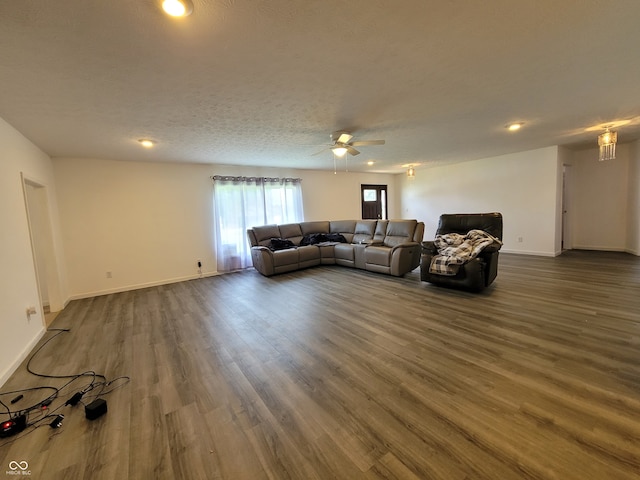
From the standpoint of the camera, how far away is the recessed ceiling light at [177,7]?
4.16ft

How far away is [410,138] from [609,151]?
122 inches

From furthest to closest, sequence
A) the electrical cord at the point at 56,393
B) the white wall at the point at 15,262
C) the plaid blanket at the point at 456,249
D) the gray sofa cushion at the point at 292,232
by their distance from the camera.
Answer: the gray sofa cushion at the point at 292,232 → the plaid blanket at the point at 456,249 → the white wall at the point at 15,262 → the electrical cord at the point at 56,393

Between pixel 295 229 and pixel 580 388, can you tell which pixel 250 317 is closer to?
pixel 580 388

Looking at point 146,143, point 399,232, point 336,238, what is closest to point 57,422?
point 146,143

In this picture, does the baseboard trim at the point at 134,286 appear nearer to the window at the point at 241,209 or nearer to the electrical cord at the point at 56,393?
the window at the point at 241,209

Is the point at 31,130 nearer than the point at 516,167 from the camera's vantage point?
Yes

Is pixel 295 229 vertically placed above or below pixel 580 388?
above

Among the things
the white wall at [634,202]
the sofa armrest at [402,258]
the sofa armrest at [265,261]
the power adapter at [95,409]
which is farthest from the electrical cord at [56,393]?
the white wall at [634,202]

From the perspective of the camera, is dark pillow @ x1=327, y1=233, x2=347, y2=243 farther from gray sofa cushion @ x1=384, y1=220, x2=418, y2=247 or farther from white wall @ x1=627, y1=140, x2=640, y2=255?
white wall @ x1=627, y1=140, x2=640, y2=255

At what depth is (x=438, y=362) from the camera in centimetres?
207

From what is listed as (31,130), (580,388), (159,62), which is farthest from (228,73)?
(580,388)

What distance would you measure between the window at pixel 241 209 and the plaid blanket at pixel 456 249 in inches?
149

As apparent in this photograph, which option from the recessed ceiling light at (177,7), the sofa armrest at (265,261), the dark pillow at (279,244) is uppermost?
the recessed ceiling light at (177,7)

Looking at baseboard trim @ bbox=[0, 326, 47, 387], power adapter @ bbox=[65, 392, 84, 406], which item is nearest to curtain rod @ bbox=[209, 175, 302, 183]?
baseboard trim @ bbox=[0, 326, 47, 387]
